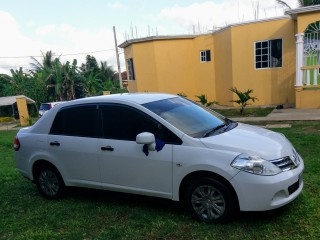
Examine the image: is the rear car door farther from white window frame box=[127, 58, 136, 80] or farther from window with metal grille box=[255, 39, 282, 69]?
white window frame box=[127, 58, 136, 80]

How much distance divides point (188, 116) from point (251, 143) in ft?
3.30

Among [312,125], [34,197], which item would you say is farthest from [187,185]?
[312,125]

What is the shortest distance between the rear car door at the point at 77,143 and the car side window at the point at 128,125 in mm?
204

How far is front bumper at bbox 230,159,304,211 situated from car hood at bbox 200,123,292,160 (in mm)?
262

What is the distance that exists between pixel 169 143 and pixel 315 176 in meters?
2.70

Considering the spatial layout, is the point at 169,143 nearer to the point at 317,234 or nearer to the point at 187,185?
the point at 187,185

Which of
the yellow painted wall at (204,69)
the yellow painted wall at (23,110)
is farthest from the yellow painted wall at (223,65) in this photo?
the yellow painted wall at (23,110)

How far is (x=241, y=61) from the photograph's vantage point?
1686 cm

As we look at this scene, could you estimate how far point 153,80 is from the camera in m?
19.8

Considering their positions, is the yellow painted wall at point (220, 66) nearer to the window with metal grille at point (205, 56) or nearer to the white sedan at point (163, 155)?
the window with metal grille at point (205, 56)

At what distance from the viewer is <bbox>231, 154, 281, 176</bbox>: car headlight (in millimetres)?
3660

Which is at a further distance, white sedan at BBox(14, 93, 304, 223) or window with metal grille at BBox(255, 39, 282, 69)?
window with metal grille at BBox(255, 39, 282, 69)

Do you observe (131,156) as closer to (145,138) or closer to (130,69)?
(145,138)

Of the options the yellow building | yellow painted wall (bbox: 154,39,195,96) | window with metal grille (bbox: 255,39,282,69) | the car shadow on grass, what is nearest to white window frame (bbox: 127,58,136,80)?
the yellow building
